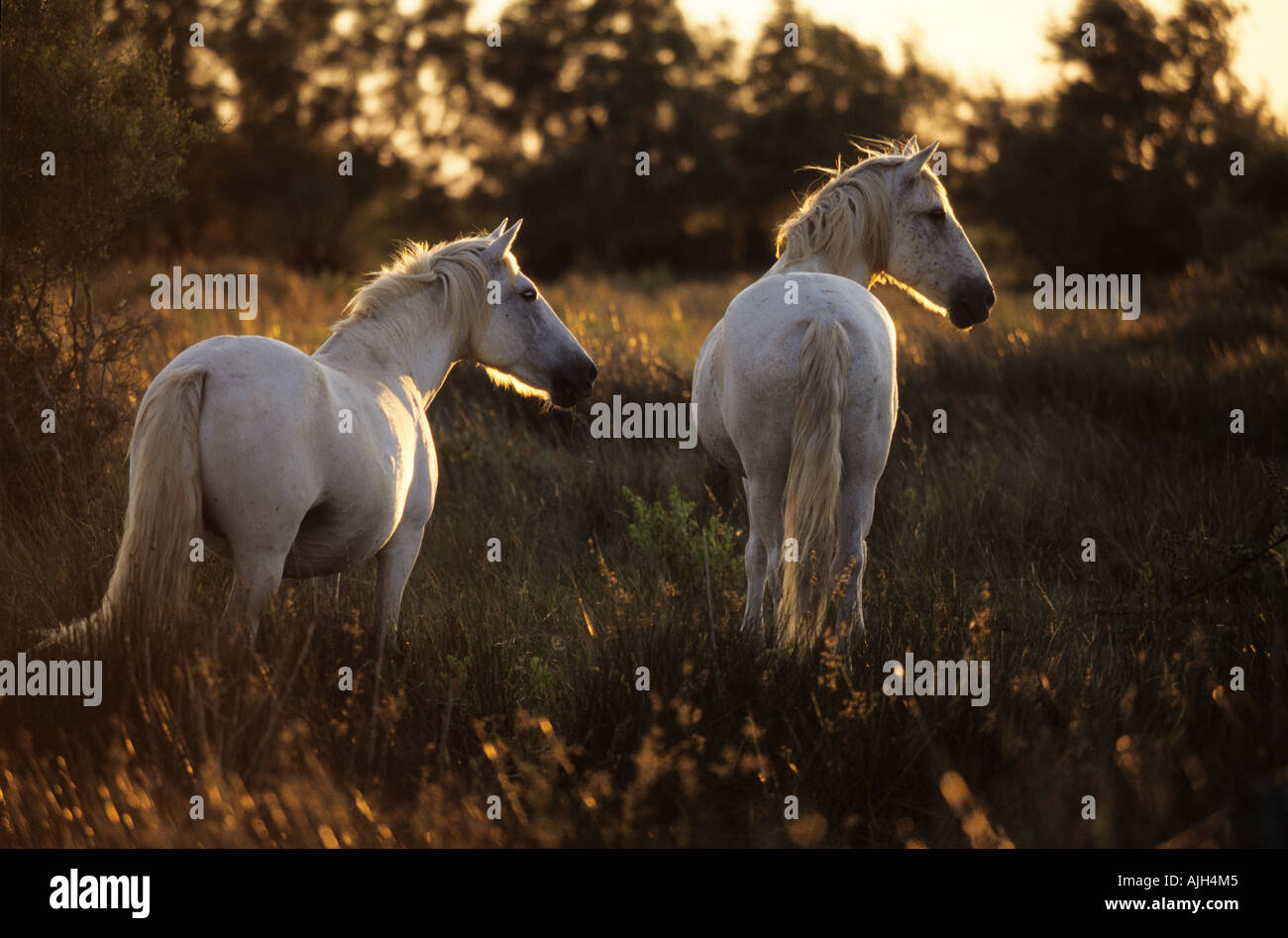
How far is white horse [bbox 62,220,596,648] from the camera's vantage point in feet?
11.5

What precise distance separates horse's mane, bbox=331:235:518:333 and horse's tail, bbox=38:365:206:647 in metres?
1.30

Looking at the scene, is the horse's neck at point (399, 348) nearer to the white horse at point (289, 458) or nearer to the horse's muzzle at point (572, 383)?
the white horse at point (289, 458)

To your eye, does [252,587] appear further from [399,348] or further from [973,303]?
Result: [973,303]

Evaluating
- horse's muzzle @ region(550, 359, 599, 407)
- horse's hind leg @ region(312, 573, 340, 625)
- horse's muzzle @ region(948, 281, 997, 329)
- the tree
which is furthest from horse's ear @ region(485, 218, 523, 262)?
the tree

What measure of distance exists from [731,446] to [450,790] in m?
2.34

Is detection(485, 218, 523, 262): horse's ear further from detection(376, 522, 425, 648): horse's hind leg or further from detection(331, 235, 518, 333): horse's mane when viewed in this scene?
detection(376, 522, 425, 648): horse's hind leg

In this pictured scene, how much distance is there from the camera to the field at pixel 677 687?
305cm

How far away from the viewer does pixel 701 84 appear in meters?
36.7

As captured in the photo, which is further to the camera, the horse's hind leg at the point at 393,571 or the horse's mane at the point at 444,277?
the horse's mane at the point at 444,277

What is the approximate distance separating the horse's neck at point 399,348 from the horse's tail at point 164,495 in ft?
2.74

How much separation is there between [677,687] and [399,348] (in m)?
1.97

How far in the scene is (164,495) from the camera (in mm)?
3486

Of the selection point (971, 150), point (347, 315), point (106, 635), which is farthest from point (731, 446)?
point (971, 150)

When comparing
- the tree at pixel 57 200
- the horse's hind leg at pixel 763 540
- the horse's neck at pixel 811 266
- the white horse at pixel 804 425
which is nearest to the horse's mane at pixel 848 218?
the horse's neck at pixel 811 266
